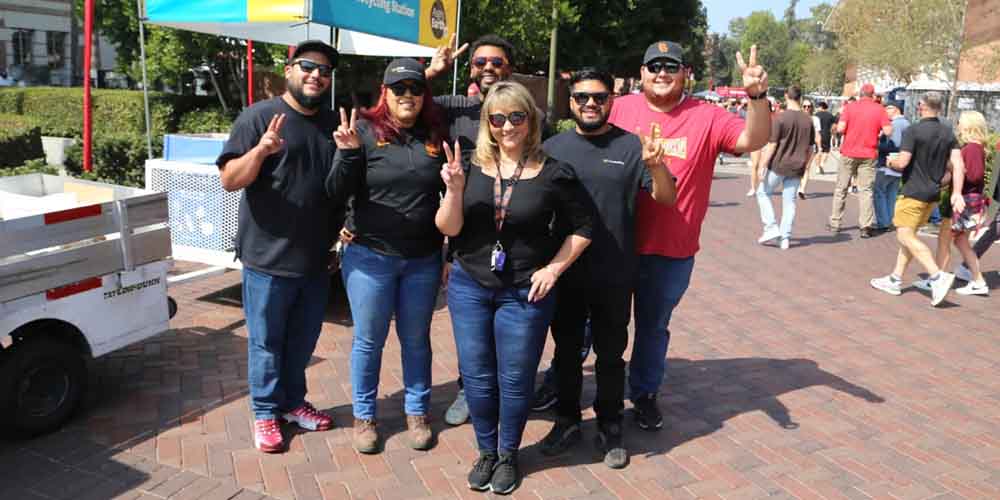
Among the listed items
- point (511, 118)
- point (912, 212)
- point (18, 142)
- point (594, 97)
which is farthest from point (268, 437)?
point (18, 142)

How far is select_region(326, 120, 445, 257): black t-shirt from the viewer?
3354 mm

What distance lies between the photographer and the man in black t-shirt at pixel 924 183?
22.2 feet

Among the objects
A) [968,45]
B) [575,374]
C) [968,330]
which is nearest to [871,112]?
[968,330]

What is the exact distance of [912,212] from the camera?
6.91 meters

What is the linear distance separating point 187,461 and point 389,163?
5.25ft

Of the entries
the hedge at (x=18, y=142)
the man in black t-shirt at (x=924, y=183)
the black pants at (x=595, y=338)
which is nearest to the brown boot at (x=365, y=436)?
the black pants at (x=595, y=338)

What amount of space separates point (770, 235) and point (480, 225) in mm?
6796

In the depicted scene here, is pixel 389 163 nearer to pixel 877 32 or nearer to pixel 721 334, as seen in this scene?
pixel 721 334

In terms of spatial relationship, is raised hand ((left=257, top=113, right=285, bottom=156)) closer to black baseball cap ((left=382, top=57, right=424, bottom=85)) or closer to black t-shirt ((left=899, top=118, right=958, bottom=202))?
black baseball cap ((left=382, top=57, right=424, bottom=85))

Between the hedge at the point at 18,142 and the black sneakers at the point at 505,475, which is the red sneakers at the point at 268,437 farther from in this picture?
the hedge at the point at 18,142

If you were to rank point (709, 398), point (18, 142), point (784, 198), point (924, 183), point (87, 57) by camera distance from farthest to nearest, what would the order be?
1. point (18, 142)
2. point (784, 198)
3. point (924, 183)
4. point (87, 57)
5. point (709, 398)

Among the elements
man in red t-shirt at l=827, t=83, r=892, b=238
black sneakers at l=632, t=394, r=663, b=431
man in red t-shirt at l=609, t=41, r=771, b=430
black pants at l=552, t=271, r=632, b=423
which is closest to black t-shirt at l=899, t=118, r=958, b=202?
man in red t-shirt at l=827, t=83, r=892, b=238

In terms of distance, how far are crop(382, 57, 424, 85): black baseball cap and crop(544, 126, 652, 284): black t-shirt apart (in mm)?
644

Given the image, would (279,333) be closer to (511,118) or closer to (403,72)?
(403,72)
